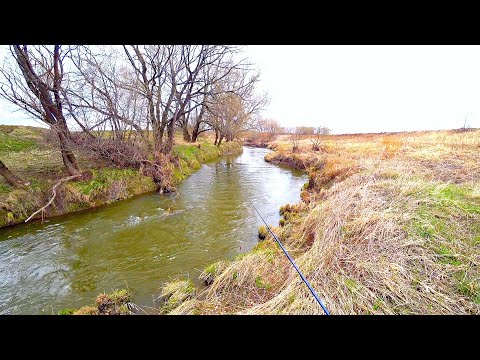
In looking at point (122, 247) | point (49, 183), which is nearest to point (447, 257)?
point (122, 247)

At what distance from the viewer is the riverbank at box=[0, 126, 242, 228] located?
639 cm

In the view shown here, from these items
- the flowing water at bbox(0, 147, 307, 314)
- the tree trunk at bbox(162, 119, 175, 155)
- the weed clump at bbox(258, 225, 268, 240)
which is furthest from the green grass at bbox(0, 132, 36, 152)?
the weed clump at bbox(258, 225, 268, 240)

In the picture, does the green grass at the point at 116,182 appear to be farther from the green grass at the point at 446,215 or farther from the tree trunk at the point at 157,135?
the green grass at the point at 446,215

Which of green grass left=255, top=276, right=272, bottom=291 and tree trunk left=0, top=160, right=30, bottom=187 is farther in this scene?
tree trunk left=0, top=160, right=30, bottom=187

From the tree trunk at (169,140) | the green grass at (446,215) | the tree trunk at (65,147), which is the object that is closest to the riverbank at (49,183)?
the tree trunk at (65,147)

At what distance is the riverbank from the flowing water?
42 centimetres

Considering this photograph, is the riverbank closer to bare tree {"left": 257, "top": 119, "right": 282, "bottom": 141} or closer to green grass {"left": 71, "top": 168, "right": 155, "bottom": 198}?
green grass {"left": 71, "top": 168, "right": 155, "bottom": 198}

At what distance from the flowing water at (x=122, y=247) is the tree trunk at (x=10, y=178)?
1.36 meters

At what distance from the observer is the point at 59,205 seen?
7105 millimetres

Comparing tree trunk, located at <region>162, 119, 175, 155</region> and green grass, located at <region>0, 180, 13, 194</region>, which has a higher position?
tree trunk, located at <region>162, 119, 175, 155</region>

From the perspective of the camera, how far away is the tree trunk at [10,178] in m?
6.32
